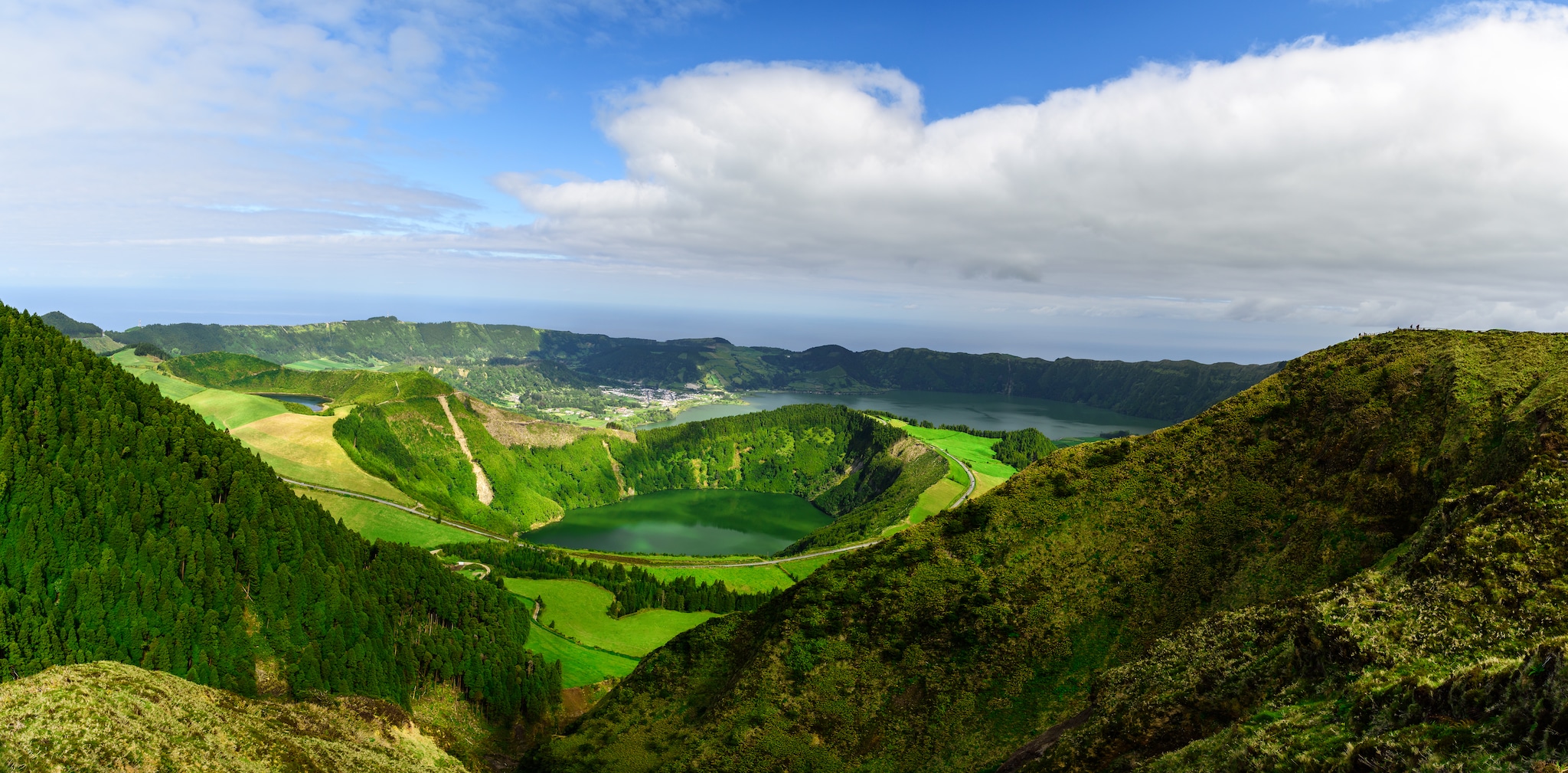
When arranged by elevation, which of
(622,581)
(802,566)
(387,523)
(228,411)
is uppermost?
(228,411)

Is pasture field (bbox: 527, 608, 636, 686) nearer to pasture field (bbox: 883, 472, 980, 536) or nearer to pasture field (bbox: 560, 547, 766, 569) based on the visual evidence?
pasture field (bbox: 560, 547, 766, 569)

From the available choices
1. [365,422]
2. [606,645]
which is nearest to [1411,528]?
[606,645]

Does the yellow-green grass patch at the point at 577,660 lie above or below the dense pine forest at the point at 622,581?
below

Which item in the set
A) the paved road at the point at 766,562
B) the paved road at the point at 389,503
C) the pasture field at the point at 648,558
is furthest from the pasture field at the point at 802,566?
the paved road at the point at 389,503

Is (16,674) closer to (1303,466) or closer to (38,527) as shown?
(38,527)

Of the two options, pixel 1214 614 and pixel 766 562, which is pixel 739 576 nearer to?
pixel 766 562

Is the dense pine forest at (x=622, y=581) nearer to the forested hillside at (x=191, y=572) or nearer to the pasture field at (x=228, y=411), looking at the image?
the forested hillside at (x=191, y=572)

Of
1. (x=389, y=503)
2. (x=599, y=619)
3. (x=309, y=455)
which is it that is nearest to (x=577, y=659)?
(x=599, y=619)
